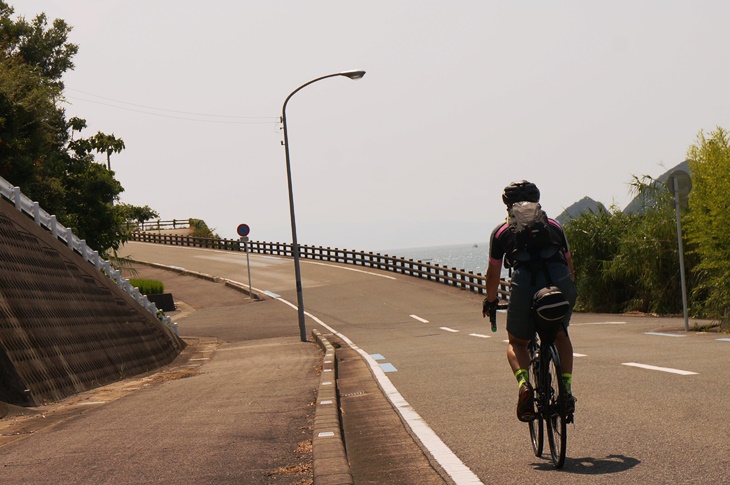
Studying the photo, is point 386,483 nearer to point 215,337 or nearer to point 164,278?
point 215,337

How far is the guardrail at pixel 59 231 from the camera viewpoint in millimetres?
16641

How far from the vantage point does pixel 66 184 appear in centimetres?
3672

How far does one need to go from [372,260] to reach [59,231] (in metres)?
37.1

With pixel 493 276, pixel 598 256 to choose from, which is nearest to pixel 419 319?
pixel 598 256

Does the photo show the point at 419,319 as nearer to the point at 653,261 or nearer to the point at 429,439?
the point at 653,261

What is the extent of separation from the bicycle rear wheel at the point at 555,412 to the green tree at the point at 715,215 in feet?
41.7

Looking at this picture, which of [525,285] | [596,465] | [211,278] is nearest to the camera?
[596,465]

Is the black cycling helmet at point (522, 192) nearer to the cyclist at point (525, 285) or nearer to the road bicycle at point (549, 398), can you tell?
the cyclist at point (525, 285)

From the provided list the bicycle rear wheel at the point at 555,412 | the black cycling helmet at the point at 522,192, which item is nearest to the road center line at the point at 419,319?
the black cycling helmet at the point at 522,192

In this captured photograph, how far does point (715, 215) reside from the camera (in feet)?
57.7

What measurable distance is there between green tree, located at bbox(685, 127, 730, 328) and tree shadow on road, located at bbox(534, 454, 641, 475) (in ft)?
42.0

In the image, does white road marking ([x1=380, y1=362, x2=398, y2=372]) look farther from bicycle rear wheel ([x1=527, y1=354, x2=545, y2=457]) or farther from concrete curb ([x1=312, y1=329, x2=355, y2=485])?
bicycle rear wheel ([x1=527, y1=354, x2=545, y2=457])

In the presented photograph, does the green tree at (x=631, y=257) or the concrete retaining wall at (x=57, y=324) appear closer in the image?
the concrete retaining wall at (x=57, y=324)

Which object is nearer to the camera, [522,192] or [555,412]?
[555,412]
